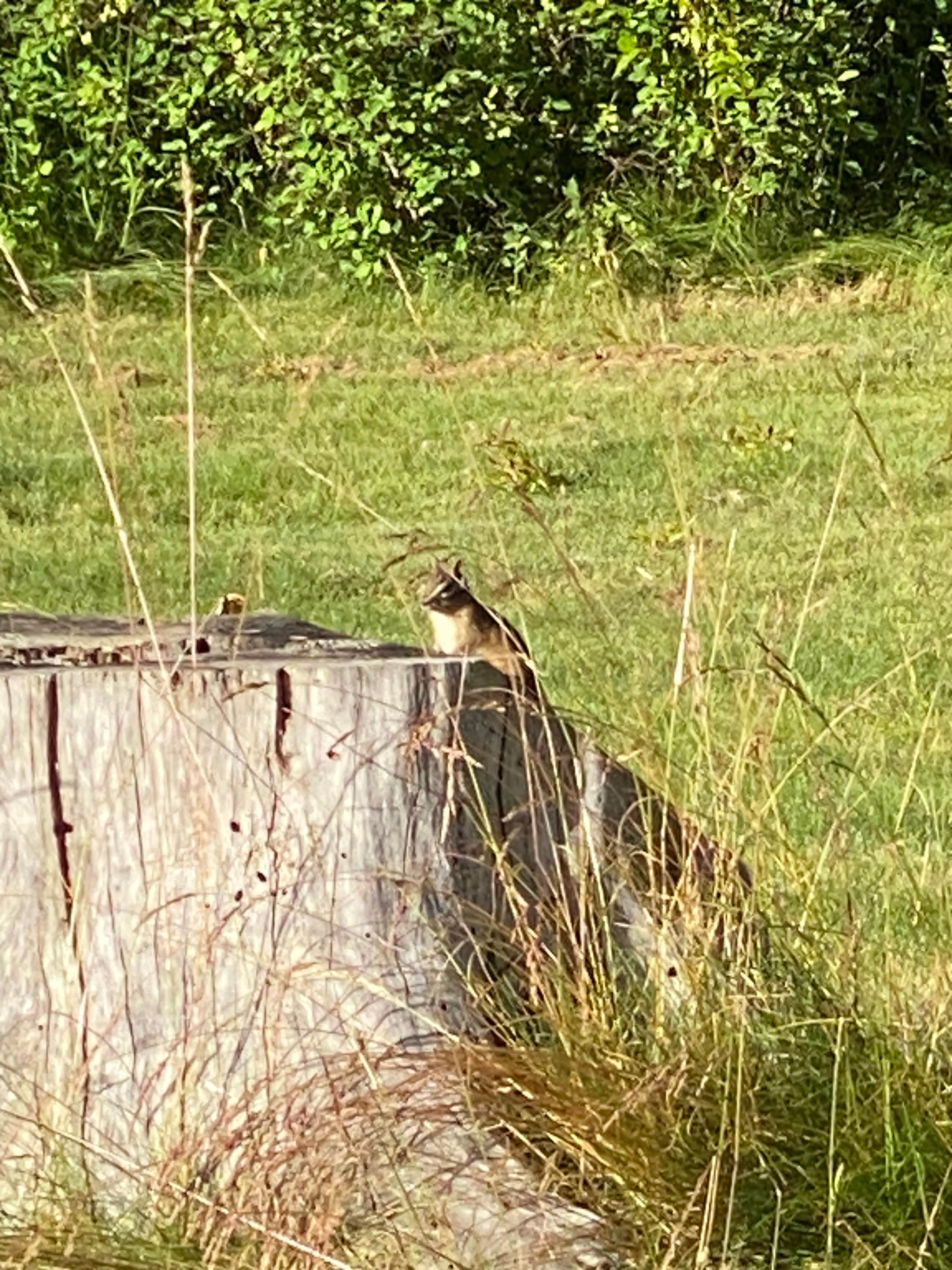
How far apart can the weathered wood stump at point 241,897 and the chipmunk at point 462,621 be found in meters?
0.35

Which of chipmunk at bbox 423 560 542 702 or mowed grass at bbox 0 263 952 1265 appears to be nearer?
mowed grass at bbox 0 263 952 1265

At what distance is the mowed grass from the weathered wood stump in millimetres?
202

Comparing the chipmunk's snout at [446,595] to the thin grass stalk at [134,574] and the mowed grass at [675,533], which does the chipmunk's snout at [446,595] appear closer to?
the mowed grass at [675,533]

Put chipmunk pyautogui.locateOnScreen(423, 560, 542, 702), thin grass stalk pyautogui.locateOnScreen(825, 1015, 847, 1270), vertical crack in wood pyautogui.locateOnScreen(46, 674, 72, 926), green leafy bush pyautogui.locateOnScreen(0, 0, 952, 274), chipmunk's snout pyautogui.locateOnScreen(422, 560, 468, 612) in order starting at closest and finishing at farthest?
thin grass stalk pyautogui.locateOnScreen(825, 1015, 847, 1270)
vertical crack in wood pyautogui.locateOnScreen(46, 674, 72, 926)
chipmunk pyautogui.locateOnScreen(423, 560, 542, 702)
chipmunk's snout pyautogui.locateOnScreen(422, 560, 468, 612)
green leafy bush pyautogui.locateOnScreen(0, 0, 952, 274)

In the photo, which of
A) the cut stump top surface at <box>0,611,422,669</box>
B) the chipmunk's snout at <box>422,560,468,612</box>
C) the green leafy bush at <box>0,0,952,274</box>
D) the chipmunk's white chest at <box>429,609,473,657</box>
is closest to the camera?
the cut stump top surface at <box>0,611,422,669</box>

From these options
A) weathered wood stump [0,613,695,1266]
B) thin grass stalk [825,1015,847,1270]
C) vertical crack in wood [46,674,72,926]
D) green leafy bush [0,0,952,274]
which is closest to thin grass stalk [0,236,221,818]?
weathered wood stump [0,613,695,1266]

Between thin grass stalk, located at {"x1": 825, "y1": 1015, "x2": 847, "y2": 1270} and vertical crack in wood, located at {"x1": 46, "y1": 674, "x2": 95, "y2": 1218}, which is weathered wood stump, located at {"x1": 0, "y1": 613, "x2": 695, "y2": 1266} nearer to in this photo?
vertical crack in wood, located at {"x1": 46, "y1": 674, "x2": 95, "y2": 1218}

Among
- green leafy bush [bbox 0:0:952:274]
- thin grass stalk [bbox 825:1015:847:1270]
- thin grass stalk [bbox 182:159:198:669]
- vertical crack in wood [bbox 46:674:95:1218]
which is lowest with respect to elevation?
thin grass stalk [bbox 825:1015:847:1270]

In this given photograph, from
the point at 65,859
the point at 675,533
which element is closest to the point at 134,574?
the point at 65,859

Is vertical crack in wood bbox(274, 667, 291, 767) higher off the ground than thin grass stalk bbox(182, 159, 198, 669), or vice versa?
thin grass stalk bbox(182, 159, 198, 669)

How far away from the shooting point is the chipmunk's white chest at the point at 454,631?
403 cm

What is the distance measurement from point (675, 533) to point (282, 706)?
4.42 metres

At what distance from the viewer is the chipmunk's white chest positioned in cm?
403

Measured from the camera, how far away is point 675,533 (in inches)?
293
